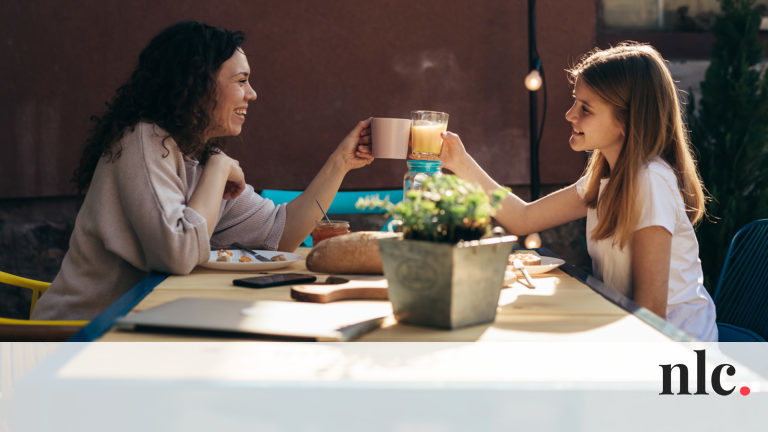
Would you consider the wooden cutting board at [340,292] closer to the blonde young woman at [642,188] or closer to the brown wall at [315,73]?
the blonde young woman at [642,188]

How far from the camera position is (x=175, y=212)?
1654mm

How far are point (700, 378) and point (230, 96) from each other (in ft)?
5.38

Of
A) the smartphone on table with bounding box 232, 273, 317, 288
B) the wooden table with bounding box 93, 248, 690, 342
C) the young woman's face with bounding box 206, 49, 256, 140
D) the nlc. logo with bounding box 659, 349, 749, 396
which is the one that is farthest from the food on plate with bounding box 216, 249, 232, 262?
the nlc. logo with bounding box 659, 349, 749, 396

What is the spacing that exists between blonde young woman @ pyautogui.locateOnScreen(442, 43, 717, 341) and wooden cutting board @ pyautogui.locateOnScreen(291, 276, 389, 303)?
0.72 m

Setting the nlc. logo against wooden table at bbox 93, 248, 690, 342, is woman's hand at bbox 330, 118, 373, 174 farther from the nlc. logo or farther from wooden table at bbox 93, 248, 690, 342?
the nlc. logo

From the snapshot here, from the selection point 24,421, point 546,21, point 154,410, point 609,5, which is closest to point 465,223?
point 154,410

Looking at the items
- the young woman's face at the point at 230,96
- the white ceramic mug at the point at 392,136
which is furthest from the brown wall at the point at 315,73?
the white ceramic mug at the point at 392,136

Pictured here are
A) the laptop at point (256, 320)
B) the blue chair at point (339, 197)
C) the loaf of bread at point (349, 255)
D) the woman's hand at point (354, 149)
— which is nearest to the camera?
the laptop at point (256, 320)

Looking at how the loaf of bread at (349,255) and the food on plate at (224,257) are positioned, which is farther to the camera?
the food on plate at (224,257)

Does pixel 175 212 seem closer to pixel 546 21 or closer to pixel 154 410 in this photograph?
pixel 154 410

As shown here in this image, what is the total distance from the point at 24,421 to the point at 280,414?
28cm

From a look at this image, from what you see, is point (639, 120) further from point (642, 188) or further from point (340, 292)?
point (340, 292)

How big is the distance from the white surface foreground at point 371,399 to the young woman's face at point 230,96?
137 centimetres

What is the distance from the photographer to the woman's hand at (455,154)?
7.42 feet
